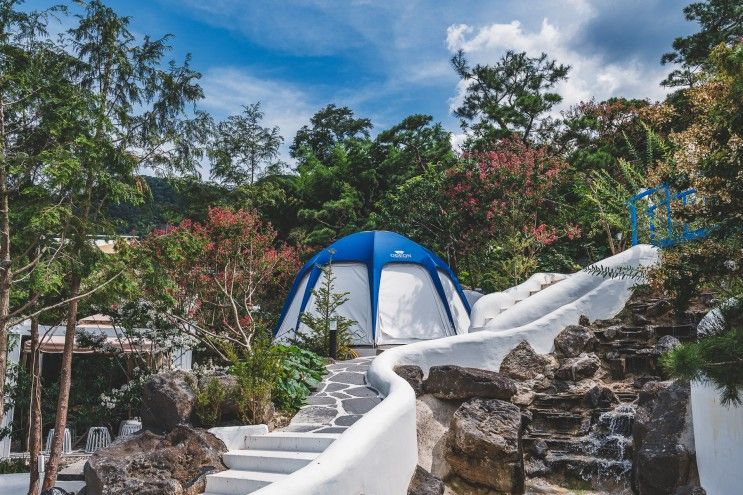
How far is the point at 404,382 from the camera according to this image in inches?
269

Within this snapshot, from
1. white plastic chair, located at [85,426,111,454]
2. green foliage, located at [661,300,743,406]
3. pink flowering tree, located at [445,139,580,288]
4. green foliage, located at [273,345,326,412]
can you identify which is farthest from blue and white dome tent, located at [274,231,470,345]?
green foliage, located at [661,300,743,406]

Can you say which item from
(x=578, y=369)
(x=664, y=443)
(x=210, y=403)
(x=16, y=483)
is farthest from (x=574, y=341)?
(x=16, y=483)

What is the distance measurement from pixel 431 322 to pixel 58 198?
24.6 ft

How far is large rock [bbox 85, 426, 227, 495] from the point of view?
5.89 meters

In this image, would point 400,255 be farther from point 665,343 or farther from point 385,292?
point 665,343

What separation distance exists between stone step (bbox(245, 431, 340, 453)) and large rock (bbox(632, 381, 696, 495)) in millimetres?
3224

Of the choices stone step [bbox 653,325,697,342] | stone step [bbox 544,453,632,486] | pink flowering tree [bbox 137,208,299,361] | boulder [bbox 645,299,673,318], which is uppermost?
pink flowering tree [bbox 137,208,299,361]

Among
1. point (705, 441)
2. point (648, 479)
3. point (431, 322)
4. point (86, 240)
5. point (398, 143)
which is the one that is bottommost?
point (648, 479)

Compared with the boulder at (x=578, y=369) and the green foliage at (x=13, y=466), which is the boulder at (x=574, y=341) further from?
the green foliage at (x=13, y=466)

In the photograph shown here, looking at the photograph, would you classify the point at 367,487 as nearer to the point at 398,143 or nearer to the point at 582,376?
the point at 582,376

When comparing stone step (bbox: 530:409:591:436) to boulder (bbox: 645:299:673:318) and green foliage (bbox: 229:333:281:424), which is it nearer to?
boulder (bbox: 645:299:673:318)

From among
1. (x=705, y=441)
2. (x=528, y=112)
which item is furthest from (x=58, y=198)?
(x=528, y=112)

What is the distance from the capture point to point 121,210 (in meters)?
21.6

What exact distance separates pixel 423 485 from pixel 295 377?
283 centimetres
